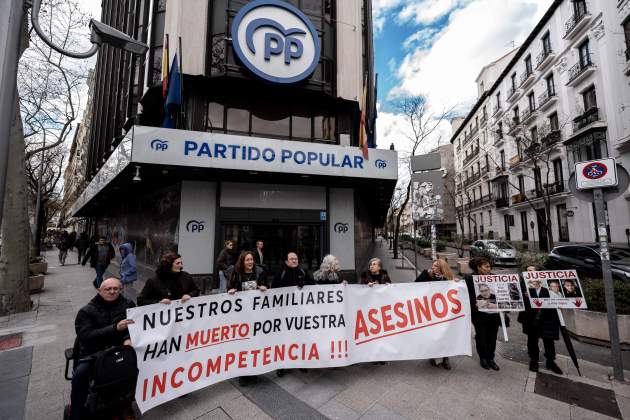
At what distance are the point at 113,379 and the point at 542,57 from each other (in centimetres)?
3589

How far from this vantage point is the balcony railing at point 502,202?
32.8 meters

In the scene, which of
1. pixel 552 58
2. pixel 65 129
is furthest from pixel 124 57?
pixel 552 58

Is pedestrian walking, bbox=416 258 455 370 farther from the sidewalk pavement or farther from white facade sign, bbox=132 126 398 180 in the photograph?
white facade sign, bbox=132 126 398 180

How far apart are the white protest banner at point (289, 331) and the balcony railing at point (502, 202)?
34549 millimetres

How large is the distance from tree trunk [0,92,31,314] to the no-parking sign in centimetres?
1235

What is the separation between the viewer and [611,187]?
422 centimetres

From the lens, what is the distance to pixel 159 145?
796 cm

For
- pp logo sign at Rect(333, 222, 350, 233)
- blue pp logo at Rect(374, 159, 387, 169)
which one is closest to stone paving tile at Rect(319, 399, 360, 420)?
→ blue pp logo at Rect(374, 159, 387, 169)

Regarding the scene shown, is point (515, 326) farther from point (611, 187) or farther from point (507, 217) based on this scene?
point (507, 217)

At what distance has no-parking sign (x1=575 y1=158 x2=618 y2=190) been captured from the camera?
413 cm

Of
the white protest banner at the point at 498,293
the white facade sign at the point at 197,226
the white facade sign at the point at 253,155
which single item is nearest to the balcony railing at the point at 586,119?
the white facade sign at the point at 253,155

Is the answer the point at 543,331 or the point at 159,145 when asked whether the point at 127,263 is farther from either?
the point at 543,331

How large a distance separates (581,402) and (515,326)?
3357 millimetres

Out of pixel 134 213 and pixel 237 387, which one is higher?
pixel 134 213
